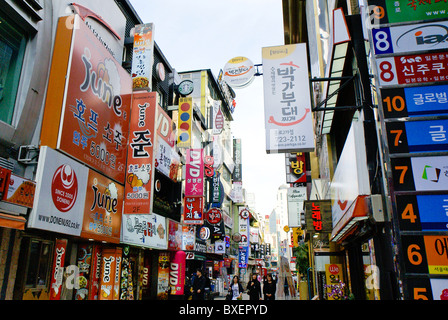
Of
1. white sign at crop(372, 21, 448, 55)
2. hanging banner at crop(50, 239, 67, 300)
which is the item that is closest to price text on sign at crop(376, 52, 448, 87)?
white sign at crop(372, 21, 448, 55)

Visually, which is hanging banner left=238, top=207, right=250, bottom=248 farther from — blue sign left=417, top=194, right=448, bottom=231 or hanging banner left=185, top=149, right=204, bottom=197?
blue sign left=417, top=194, right=448, bottom=231

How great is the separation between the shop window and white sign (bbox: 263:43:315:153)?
712cm

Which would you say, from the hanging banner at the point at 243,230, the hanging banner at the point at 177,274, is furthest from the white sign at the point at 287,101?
the hanging banner at the point at 243,230

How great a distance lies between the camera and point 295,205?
2623cm

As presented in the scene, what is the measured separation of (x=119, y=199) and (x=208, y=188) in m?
18.3

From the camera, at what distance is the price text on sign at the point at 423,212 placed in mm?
4344

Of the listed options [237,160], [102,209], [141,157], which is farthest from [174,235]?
[237,160]

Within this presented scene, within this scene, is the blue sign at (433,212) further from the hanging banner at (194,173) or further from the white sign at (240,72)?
the hanging banner at (194,173)

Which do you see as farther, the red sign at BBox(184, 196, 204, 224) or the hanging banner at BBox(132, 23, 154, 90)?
the red sign at BBox(184, 196, 204, 224)

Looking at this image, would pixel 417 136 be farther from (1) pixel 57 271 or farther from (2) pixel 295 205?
(2) pixel 295 205

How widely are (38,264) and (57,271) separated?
24.9 inches

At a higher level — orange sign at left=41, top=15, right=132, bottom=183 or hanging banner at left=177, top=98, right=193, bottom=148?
hanging banner at left=177, top=98, right=193, bottom=148

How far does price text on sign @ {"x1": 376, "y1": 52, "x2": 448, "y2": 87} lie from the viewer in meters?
4.88

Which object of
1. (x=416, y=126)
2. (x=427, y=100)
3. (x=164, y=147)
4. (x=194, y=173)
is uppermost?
(x=164, y=147)
